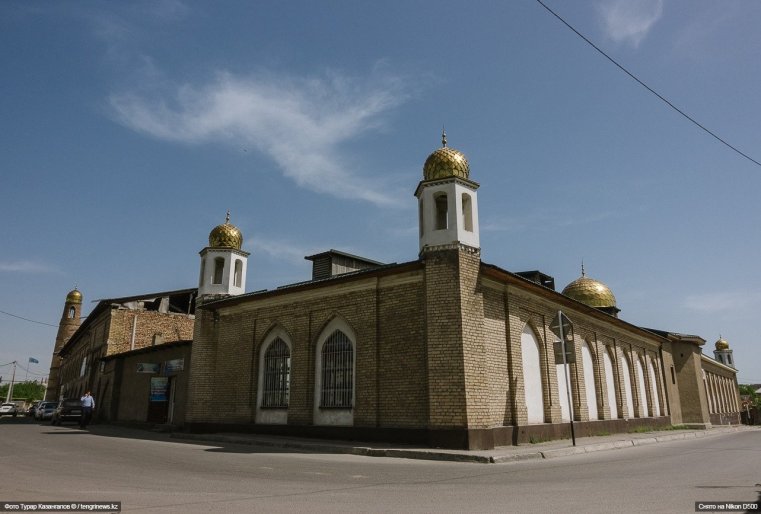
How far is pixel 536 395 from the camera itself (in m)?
15.8

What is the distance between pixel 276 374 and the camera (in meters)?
17.3

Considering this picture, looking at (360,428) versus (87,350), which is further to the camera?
(87,350)

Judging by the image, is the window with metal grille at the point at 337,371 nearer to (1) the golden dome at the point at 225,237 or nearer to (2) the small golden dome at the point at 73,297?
(1) the golden dome at the point at 225,237

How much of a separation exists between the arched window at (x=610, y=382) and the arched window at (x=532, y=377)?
22.5 feet

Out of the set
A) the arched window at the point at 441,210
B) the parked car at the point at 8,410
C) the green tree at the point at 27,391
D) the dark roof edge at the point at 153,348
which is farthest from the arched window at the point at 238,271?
the green tree at the point at 27,391

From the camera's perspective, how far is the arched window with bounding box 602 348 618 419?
2156cm

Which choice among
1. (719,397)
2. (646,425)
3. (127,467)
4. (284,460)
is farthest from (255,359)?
(719,397)

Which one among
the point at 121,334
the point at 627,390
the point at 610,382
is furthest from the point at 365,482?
the point at 121,334

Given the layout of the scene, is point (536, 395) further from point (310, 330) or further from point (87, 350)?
point (87, 350)

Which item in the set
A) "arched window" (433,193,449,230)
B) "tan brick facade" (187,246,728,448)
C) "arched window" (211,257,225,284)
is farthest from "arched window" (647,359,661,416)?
"arched window" (211,257,225,284)

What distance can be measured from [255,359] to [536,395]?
9.11 m

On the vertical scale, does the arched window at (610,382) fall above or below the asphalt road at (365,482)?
above

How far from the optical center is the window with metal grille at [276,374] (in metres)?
17.0

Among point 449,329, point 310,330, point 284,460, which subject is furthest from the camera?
point 310,330
